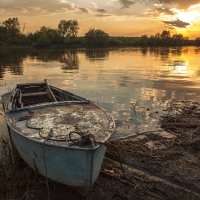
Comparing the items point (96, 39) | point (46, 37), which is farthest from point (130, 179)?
point (96, 39)

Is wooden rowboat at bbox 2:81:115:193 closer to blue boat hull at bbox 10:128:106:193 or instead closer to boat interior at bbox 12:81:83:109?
blue boat hull at bbox 10:128:106:193

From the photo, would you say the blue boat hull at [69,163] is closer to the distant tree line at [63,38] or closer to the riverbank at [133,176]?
the riverbank at [133,176]

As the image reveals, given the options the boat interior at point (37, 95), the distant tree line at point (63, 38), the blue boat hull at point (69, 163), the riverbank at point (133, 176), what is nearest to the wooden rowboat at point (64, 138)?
the blue boat hull at point (69, 163)

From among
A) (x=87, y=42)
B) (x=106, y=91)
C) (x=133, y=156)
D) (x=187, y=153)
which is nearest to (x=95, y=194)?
(x=133, y=156)

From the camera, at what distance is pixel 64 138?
26.8ft

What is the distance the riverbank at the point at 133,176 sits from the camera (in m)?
8.48

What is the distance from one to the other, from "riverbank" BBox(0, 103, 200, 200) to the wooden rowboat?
1.84 feet

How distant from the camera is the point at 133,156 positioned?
432 inches

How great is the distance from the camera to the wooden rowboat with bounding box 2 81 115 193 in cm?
758

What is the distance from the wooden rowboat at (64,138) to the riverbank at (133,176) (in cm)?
56

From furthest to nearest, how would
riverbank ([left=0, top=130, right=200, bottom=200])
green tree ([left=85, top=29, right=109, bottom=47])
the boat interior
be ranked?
green tree ([left=85, top=29, right=109, bottom=47]) < the boat interior < riverbank ([left=0, top=130, right=200, bottom=200])

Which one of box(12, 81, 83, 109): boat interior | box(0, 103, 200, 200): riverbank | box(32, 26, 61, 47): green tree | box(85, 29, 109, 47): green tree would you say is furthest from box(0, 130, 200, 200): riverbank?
box(85, 29, 109, 47): green tree

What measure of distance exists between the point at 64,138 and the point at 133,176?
104 inches

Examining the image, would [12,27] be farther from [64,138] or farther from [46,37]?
[64,138]
